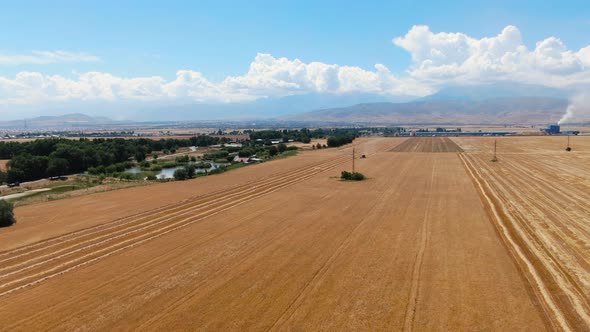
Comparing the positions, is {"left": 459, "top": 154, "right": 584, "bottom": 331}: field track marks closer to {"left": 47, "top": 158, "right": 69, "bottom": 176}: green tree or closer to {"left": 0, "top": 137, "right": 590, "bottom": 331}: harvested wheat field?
{"left": 0, "top": 137, "right": 590, "bottom": 331}: harvested wheat field

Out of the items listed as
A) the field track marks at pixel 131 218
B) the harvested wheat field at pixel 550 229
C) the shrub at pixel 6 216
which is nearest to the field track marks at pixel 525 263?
the harvested wheat field at pixel 550 229

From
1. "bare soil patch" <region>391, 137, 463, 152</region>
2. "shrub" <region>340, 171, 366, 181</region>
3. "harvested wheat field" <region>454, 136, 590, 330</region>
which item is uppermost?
"bare soil patch" <region>391, 137, 463, 152</region>

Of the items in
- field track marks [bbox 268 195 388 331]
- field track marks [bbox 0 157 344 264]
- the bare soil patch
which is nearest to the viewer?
field track marks [bbox 268 195 388 331]

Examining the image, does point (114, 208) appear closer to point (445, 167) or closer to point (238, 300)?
point (238, 300)

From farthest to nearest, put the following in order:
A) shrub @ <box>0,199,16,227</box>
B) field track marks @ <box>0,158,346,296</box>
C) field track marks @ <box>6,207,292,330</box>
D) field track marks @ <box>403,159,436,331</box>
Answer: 1. shrub @ <box>0,199,16,227</box>
2. field track marks @ <box>0,158,346,296</box>
3. field track marks @ <box>6,207,292,330</box>
4. field track marks @ <box>403,159,436,331</box>

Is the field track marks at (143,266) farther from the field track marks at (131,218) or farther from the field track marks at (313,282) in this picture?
the field track marks at (131,218)

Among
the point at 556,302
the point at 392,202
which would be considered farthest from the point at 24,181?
the point at 556,302

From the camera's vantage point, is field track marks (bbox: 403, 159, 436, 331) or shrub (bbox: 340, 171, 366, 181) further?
shrub (bbox: 340, 171, 366, 181)

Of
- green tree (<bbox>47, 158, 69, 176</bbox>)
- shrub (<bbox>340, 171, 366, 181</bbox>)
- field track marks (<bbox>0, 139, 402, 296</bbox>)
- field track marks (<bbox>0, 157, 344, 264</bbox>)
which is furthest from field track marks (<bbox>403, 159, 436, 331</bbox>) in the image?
green tree (<bbox>47, 158, 69, 176</bbox>)
